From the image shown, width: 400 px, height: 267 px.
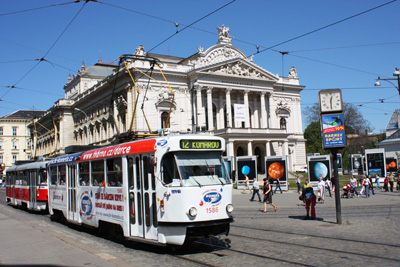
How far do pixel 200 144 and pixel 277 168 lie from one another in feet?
77.7

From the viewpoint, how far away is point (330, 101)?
1466cm

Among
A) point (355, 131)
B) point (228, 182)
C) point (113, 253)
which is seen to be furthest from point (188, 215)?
point (355, 131)

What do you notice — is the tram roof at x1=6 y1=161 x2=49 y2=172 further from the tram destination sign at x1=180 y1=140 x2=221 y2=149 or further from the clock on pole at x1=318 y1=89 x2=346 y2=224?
the clock on pole at x1=318 y1=89 x2=346 y2=224

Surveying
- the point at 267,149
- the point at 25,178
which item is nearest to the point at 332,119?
the point at 25,178

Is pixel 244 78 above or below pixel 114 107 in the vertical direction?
above

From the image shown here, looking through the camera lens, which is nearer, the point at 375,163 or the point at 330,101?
the point at 330,101

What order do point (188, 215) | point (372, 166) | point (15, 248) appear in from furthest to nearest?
point (372, 166), point (15, 248), point (188, 215)

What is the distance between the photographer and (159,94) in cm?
5081

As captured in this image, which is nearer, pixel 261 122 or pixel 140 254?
pixel 140 254

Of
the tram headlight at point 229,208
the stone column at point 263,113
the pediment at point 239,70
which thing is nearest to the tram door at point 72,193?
the tram headlight at point 229,208

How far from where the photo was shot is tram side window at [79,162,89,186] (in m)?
13.2

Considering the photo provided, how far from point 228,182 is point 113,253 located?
3482mm

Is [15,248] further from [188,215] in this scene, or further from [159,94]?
[159,94]

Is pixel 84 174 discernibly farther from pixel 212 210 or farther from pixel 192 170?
pixel 212 210
